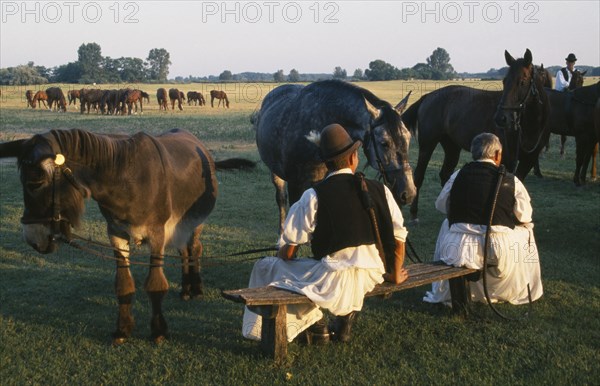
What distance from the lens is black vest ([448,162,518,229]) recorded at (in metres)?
5.71

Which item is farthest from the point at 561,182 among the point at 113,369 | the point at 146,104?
the point at 146,104

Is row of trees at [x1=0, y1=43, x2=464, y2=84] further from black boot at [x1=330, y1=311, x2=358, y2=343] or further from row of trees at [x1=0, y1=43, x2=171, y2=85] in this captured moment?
black boot at [x1=330, y1=311, x2=358, y2=343]

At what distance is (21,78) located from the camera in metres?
83.1

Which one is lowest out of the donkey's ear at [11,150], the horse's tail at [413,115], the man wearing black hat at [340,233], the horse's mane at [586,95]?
the man wearing black hat at [340,233]

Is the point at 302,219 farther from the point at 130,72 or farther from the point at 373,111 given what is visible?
the point at 130,72

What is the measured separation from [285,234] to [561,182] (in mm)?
11393

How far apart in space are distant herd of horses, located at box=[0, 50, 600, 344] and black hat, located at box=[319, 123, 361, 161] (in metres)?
0.47

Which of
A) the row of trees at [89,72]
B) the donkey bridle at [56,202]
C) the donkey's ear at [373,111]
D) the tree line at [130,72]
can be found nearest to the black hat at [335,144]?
the donkey's ear at [373,111]

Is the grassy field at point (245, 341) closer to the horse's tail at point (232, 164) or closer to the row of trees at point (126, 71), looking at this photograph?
the horse's tail at point (232, 164)

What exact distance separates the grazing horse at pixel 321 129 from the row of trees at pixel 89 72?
275 feet

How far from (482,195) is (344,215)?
5.99 feet

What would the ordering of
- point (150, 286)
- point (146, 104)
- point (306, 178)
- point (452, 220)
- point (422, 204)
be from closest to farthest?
point (150, 286) < point (452, 220) < point (306, 178) < point (422, 204) < point (146, 104)

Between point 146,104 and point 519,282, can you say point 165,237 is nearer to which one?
point 519,282

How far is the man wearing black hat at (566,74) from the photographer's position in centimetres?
1686
